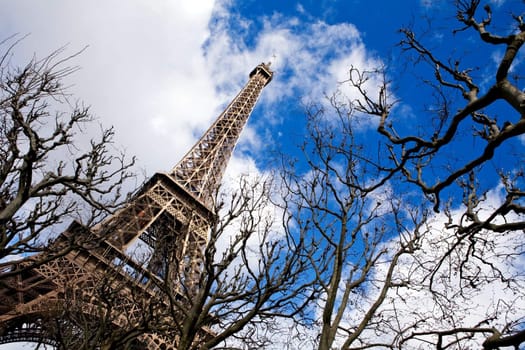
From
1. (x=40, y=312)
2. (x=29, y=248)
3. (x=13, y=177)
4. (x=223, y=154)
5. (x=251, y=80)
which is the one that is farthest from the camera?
(x=251, y=80)

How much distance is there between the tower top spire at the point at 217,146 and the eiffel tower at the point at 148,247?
9 centimetres

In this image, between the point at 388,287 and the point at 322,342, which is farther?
the point at 388,287

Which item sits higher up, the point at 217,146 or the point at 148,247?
the point at 217,146

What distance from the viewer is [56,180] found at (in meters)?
6.62

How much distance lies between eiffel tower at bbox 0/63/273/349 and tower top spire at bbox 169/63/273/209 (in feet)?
0.29

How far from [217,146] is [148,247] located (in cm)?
2238

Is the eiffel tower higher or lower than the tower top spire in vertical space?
lower

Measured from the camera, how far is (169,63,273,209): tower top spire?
3241cm

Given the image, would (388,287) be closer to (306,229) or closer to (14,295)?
(306,229)

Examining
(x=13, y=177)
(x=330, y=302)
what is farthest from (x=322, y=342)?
(x=13, y=177)

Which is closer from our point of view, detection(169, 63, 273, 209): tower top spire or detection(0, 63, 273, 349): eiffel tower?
detection(0, 63, 273, 349): eiffel tower

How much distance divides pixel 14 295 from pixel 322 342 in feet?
70.8

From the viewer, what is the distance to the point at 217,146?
3681cm

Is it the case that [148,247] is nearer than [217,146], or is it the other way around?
[148,247]
